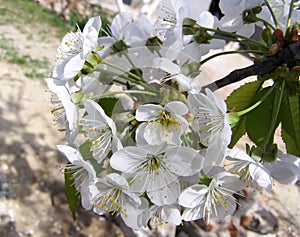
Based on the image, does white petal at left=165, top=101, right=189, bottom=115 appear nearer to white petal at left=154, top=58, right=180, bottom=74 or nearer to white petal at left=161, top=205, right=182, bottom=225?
white petal at left=154, top=58, right=180, bottom=74

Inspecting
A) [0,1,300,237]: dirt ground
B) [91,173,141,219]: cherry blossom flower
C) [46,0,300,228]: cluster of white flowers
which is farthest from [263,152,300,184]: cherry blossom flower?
[0,1,300,237]: dirt ground

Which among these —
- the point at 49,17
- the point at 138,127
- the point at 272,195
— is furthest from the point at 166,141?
the point at 49,17

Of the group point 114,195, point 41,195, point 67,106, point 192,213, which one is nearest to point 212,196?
point 192,213

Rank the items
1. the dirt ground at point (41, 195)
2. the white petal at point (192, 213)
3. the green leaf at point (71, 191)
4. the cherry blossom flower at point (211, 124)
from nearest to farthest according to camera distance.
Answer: the cherry blossom flower at point (211, 124), the white petal at point (192, 213), the green leaf at point (71, 191), the dirt ground at point (41, 195)

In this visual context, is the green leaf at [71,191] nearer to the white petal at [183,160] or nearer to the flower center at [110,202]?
the flower center at [110,202]

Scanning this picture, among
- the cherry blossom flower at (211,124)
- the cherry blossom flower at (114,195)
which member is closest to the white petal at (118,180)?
the cherry blossom flower at (114,195)

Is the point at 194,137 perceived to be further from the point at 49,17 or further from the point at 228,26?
the point at 49,17
